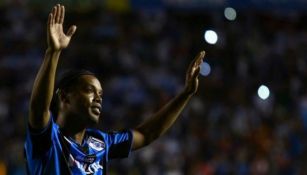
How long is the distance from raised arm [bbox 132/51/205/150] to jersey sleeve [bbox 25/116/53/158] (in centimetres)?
80

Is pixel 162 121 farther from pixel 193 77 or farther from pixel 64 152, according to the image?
pixel 64 152

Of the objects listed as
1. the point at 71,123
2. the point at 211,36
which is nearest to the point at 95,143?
the point at 71,123

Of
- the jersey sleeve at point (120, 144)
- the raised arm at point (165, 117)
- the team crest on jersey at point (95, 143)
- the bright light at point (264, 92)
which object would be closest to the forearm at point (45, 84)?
the team crest on jersey at point (95, 143)

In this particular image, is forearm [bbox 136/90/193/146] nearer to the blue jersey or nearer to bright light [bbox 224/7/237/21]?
the blue jersey

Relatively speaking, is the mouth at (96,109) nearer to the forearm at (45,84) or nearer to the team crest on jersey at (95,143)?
the team crest on jersey at (95,143)

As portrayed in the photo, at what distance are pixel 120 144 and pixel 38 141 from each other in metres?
0.77

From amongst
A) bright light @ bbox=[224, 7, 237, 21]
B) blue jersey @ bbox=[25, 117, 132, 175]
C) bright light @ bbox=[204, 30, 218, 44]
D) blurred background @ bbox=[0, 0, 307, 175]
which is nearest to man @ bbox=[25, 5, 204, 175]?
blue jersey @ bbox=[25, 117, 132, 175]

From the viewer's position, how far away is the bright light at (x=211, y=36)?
13492 millimetres

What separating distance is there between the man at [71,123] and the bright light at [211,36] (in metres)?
8.80

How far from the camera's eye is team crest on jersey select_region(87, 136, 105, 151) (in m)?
4.33

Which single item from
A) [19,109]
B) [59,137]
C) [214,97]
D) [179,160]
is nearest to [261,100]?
[214,97]

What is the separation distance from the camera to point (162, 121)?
4699 mm

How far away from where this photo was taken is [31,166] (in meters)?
4.00

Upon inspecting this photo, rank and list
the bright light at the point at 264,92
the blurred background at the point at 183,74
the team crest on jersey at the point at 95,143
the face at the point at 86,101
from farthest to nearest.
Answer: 1. the bright light at the point at 264,92
2. the blurred background at the point at 183,74
3. the team crest on jersey at the point at 95,143
4. the face at the point at 86,101
